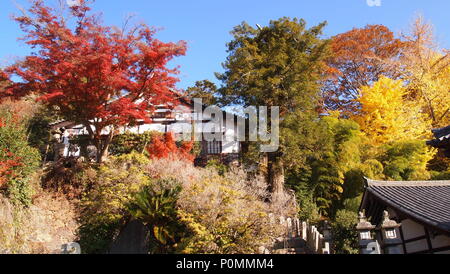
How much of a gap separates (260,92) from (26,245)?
33.8 feet

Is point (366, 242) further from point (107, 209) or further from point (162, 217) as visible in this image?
point (107, 209)

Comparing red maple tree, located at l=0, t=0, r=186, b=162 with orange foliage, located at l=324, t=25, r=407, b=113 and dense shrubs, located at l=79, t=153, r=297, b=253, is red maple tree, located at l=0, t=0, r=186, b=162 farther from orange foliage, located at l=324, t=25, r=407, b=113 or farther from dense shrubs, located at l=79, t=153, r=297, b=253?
orange foliage, located at l=324, t=25, r=407, b=113

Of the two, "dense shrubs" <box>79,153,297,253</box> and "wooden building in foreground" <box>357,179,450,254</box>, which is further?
"dense shrubs" <box>79,153,297,253</box>

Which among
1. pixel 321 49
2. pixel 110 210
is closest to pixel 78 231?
pixel 110 210

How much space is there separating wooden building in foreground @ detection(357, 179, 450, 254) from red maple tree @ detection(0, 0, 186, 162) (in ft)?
29.2

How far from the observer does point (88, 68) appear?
11.7 metres

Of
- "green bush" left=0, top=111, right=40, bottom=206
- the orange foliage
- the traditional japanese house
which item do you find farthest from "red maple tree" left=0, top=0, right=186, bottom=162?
the orange foliage

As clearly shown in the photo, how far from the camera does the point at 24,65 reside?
12.1 m

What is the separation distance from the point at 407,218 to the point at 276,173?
19.9 feet

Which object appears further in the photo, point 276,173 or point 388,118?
point 388,118

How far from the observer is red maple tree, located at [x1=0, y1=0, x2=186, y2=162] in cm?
1184

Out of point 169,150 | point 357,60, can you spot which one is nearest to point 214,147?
point 169,150

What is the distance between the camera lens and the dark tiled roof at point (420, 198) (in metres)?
7.39
